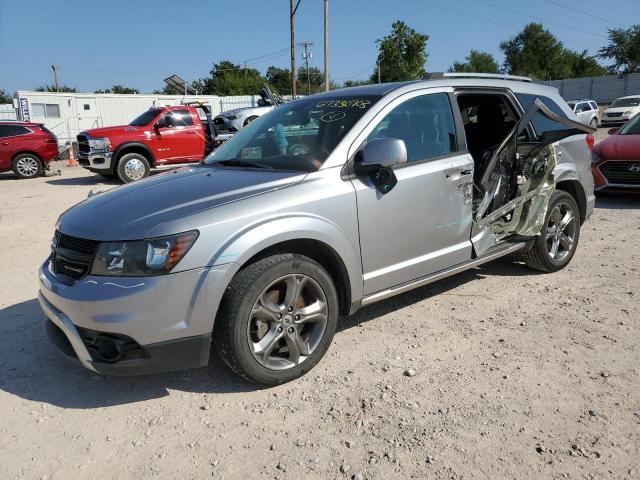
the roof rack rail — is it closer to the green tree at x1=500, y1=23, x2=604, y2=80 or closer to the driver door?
the driver door

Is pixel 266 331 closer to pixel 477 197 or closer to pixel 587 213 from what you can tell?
pixel 477 197

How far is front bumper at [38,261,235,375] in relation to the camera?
258cm

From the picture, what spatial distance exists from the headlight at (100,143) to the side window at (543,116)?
10493mm

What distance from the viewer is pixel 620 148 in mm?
8195

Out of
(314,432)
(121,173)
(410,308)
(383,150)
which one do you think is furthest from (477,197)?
(121,173)

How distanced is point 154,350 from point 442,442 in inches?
60.4

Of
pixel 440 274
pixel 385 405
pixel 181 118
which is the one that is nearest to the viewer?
pixel 385 405

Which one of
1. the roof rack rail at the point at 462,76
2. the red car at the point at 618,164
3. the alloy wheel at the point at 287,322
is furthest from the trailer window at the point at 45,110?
the alloy wheel at the point at 287,322

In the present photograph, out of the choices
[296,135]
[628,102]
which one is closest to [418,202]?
[296,135]

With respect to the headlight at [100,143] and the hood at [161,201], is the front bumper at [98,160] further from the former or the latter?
the hood at [161,201]

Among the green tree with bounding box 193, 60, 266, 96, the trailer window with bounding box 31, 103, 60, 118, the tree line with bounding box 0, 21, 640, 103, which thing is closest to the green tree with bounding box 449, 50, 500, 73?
the tree line with bounding box 0, 21, 640, 103

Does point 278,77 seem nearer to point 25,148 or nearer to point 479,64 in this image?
point 479,64

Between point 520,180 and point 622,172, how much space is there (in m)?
4.57

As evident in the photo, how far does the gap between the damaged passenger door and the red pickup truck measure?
9692 mm
